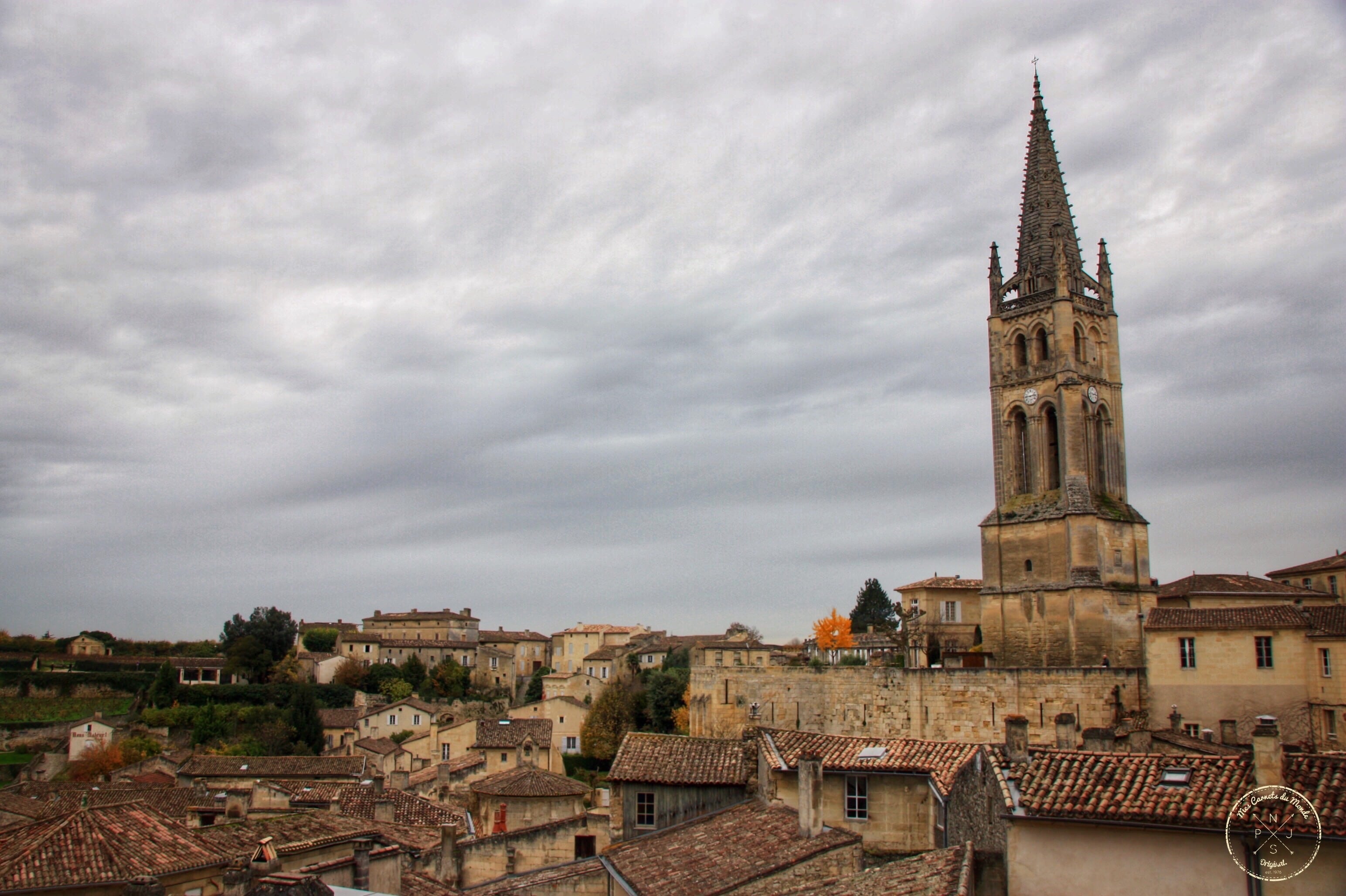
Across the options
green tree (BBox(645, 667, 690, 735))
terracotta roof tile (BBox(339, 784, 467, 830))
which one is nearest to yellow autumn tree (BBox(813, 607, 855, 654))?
green tree (BBox(645, 667, 690, 735))

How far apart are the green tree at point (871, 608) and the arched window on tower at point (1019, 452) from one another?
51.5m

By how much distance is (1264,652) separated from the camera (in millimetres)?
32688

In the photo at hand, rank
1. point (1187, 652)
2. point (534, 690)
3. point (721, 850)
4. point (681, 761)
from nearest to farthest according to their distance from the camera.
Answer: point (721, 850) < point (681, 761) < point (1187, 652) < point (534, 690)

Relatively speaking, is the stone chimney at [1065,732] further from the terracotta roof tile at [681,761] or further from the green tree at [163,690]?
the green tree at [163,690]

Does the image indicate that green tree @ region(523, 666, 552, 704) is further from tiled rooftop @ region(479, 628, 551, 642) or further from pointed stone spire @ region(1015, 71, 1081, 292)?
pointed stone spire @ region(1015, 71, 1081, 292)

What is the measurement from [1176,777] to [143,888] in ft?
53.1

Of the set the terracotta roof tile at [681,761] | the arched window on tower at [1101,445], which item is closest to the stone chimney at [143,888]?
the terracotta roof tile at [681,761]

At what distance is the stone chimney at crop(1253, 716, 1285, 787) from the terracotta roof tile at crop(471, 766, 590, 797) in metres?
23.0

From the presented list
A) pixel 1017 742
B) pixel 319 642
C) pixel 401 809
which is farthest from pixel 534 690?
pixel 1017 742

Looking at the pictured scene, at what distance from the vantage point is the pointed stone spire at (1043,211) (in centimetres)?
4512

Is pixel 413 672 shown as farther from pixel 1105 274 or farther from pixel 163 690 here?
pixel 1105 274

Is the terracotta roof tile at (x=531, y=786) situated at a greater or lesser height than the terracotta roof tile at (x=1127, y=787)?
lesser

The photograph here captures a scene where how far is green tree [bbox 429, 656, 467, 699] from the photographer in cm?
8975

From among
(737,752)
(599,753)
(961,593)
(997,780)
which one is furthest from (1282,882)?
(599,753)
